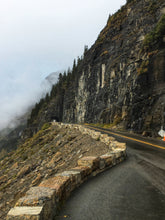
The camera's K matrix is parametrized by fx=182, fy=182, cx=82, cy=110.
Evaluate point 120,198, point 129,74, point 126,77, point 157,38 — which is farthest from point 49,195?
point 126,77

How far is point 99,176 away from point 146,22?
4102cm

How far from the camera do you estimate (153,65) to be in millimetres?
28312

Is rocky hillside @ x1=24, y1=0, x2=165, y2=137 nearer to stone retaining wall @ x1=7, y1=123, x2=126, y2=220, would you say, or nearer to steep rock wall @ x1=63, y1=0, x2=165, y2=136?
steep rock wall @ x1=63, y1=0, x2=165, y2=136

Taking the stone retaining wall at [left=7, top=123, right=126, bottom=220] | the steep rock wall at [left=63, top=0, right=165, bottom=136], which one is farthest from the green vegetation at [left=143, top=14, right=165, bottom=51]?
the stone retaining wall at [left=7, top=123, right=126, bottom=220]

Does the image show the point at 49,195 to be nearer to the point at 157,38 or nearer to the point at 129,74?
the point at 157,38

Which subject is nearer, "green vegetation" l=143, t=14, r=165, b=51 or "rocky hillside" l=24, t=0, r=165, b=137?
"rocky hillside" l=24, t=0, r=165, b=137

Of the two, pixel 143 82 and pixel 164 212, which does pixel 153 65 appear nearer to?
pixel 143 82

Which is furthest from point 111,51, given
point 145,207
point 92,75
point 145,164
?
point 145,207

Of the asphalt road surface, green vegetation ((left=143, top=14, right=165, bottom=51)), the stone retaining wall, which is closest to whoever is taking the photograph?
the stone retaining wall

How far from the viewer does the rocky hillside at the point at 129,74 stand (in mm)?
26806

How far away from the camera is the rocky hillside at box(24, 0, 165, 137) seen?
1055 inches

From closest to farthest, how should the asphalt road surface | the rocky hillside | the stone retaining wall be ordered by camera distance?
1. the stone retaining wall
2. the asphalt road surface
3. the rocky hillside

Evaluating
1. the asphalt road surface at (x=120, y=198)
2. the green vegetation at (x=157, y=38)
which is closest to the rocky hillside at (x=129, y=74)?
the green vegetation at (x=157, y=38)

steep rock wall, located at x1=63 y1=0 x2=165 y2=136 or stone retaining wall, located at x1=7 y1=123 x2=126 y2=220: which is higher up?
steep rock wall, located at x1=63 y1=0 x2=165 y2=136
